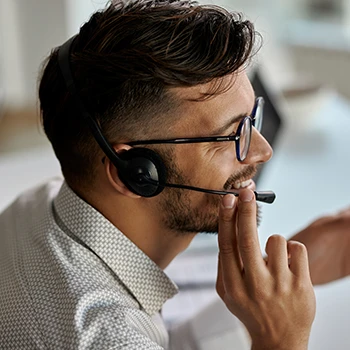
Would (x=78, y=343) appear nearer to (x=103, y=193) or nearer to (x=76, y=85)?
(x=103, y=193)

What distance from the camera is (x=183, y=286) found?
1.31 metres

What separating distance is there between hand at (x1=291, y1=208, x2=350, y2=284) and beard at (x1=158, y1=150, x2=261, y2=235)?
28 cm

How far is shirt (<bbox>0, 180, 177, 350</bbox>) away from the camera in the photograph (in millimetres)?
788

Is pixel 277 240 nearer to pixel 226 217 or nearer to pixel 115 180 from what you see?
pixel 226 217

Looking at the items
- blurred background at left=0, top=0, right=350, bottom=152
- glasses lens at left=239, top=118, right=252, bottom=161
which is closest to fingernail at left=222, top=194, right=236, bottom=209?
glasses lens at left=239, top=118, right=252, bottom=161

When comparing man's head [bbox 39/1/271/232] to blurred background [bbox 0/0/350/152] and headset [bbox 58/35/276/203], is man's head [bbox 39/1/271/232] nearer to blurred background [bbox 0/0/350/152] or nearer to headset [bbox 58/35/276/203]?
headset [bbox 58/35/276/203]

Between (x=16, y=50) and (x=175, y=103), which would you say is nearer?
(x=175, y=103)

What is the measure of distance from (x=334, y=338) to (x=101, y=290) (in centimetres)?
52

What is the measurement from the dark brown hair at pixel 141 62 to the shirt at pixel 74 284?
0.38ft

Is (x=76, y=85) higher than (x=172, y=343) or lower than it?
higher

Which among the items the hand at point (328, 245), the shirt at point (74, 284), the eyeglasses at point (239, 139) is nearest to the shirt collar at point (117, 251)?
the shirt at point (74, 284)

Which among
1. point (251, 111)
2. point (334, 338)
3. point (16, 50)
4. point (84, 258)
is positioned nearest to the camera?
point (84, 258)

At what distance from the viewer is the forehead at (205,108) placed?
36.7 inches

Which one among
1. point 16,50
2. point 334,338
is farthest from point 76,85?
point 16,50
